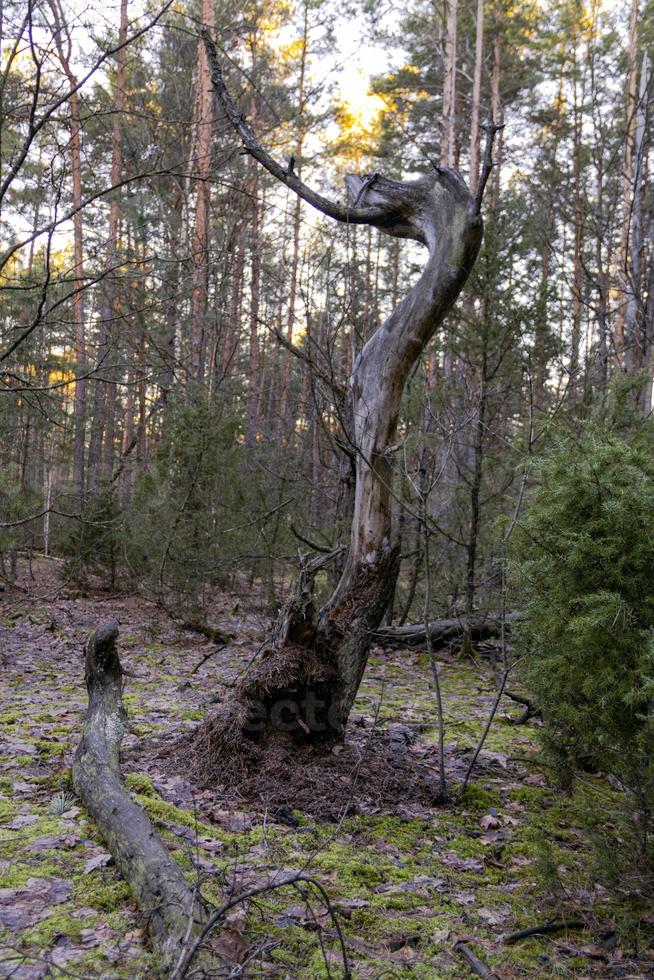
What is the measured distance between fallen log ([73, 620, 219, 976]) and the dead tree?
0.74 metres

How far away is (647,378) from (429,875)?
4201 millimetres

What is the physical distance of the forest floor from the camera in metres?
2.71

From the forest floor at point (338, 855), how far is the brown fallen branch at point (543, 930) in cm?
3

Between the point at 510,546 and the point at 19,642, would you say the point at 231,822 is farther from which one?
the point at 19,642

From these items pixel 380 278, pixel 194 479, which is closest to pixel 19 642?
pixel 194 479

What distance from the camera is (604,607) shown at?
289 cm

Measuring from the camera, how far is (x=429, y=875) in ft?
11.7

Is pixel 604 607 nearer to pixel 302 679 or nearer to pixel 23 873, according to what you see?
pixel 302 679

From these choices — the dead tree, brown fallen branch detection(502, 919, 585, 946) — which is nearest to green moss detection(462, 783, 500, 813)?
the dead tree

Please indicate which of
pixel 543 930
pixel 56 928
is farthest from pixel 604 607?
pixel 56 928

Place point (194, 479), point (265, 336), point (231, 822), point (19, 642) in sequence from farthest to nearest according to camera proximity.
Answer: point (265, 336), point (194, 479), point (19, 642), point (231, 822)

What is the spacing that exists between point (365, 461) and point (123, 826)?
2744 mm

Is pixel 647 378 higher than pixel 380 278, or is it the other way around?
pixel 380 278

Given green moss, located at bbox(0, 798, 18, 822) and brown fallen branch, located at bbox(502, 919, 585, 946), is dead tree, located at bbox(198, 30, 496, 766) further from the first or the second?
brown fallen branch, located at bbox(502, 919, 585, 946)
